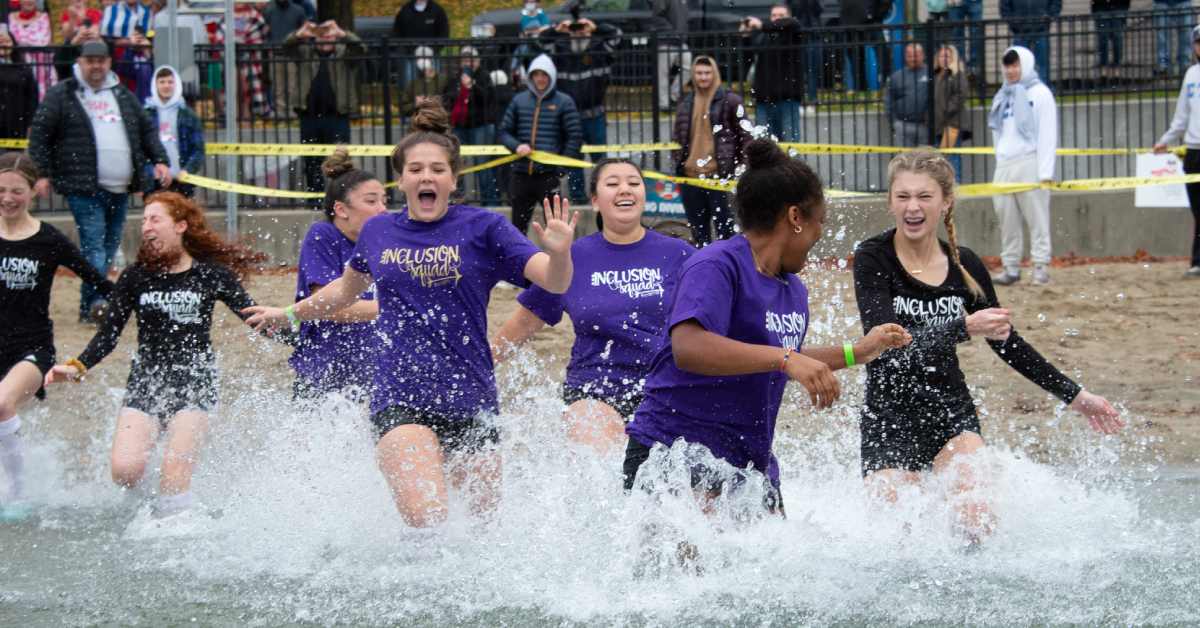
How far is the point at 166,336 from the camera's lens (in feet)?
23.9

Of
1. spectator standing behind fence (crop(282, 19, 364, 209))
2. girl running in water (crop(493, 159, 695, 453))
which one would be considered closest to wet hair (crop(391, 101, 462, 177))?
girl running in water (crop(493, 159, 695, 453))

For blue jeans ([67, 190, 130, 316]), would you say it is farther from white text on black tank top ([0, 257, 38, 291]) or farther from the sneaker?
the sneaker

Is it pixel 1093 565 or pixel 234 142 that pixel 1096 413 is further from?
pixel 234 142

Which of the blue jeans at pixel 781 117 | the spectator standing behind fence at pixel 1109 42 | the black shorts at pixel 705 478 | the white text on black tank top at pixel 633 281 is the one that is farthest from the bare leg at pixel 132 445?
the spectator standing behind fence at pixel 1109 42

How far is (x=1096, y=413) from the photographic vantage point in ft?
19.1

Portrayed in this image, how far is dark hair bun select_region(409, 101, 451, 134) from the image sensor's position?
6332 millimetres

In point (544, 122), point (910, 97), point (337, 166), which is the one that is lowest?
point (337, 166)

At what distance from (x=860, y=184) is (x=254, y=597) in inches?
406

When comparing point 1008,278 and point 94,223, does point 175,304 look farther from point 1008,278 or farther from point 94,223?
point 1008,278

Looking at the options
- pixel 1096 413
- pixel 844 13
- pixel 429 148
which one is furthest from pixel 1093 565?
pixel 844 13

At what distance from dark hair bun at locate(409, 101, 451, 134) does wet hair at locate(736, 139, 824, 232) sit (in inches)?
73.5

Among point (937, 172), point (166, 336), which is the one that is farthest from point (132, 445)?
point (937, 172)

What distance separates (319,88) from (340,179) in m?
7.41

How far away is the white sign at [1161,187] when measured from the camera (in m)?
14.1
